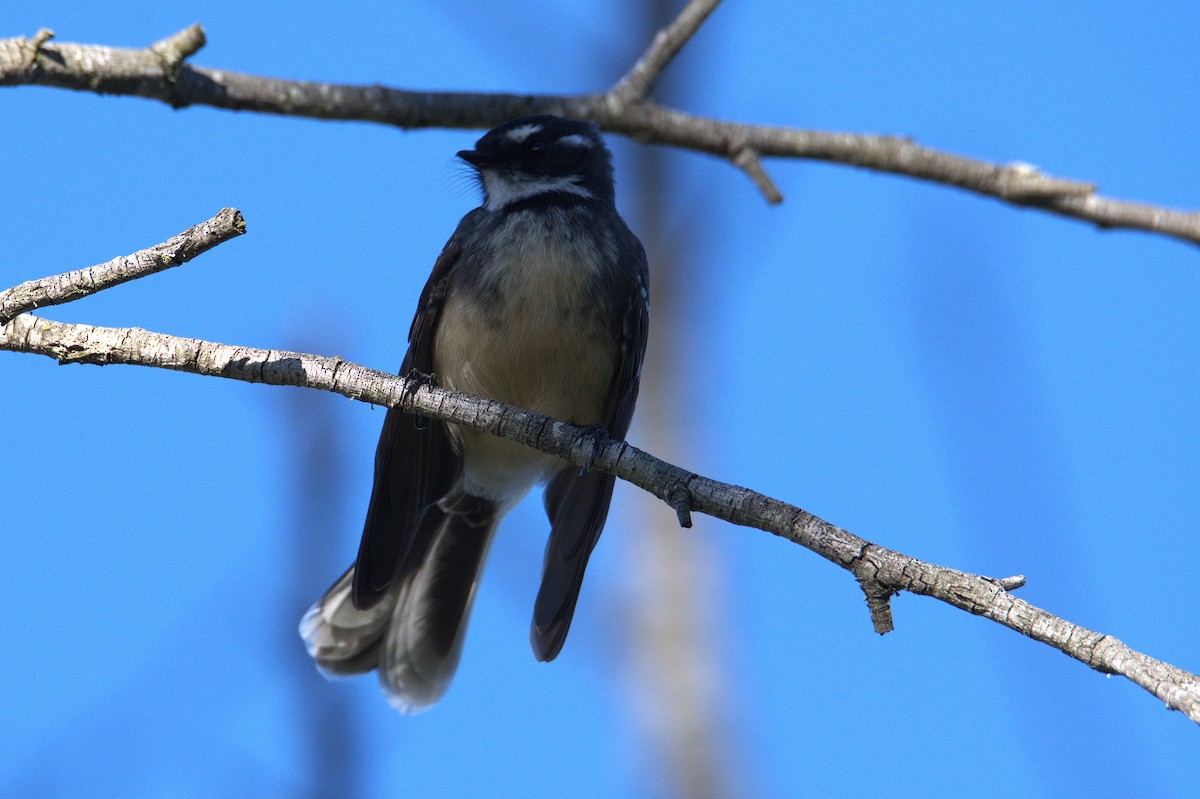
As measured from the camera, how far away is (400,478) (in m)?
6.18

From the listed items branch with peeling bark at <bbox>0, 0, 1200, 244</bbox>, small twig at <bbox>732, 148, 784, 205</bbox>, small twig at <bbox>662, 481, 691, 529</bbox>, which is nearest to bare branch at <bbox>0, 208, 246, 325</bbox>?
branch with peeling bark at <bbox>0, 0, 1200, 244</bbox>

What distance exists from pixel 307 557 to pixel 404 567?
1.04 metres

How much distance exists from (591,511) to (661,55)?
239 cm

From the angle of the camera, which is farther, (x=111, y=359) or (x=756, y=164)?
(x=756, y=164)

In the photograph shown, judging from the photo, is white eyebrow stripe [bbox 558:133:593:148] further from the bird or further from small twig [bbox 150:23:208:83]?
small twig [bbox 150:23:208:83]

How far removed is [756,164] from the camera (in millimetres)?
5543

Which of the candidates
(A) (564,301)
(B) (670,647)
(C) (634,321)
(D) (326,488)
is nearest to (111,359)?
(D) (326,488)

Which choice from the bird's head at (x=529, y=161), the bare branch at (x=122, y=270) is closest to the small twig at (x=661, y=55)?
the bird's head at (x=529, y=161)

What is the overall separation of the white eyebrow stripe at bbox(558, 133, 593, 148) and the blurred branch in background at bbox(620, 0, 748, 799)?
2.46 m

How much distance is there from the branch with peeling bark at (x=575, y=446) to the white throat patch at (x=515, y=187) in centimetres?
235

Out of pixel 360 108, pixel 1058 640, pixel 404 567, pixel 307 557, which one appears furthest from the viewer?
pixel 404 567

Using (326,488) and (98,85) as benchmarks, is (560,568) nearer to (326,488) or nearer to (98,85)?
(326,488)

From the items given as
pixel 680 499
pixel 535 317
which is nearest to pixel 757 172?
pixel 535 317

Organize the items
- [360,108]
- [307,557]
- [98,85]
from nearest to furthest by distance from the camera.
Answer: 1. [98,85]
2. [360,108]
3. [307,557]
